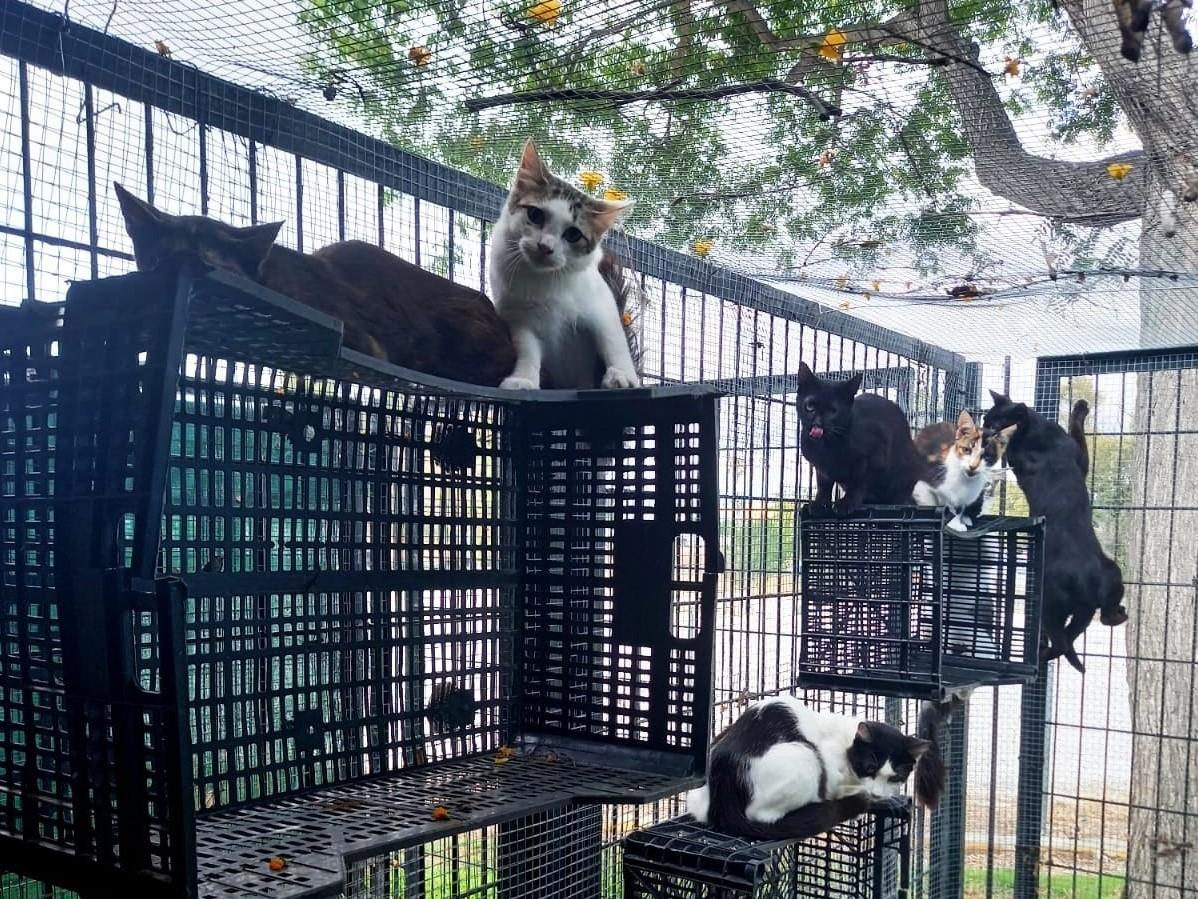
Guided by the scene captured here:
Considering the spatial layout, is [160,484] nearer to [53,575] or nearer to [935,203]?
[53,575]

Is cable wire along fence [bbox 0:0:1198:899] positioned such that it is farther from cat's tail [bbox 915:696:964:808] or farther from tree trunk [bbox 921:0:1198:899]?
cat's tail [bbox 915:696:964:808]

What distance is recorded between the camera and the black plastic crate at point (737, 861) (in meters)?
1.75

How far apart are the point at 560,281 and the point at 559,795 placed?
3.19 feet

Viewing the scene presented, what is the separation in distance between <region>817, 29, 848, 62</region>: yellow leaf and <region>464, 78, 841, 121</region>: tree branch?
8 cm

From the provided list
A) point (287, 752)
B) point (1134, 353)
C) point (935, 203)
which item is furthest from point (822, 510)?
point (287, 752)

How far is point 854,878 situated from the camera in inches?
90.5

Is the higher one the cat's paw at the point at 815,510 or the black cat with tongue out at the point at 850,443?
the black cat with tongue out at the point at 850,443

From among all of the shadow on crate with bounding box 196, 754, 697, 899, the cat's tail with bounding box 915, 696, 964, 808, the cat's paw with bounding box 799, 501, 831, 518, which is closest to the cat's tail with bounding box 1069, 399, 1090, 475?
the cat's tail with bounding box 915, 696, 964, 808

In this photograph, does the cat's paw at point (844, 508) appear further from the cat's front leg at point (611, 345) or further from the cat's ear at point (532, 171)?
the cat's ear at point (532, 171)

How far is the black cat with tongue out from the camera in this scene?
2.45 metres

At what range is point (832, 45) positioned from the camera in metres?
1.79

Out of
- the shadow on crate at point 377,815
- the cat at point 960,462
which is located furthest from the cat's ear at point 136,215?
the cat at point 960,462

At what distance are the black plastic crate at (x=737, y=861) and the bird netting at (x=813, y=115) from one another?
4.64ft

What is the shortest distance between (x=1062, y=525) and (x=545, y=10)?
6.99 feet
